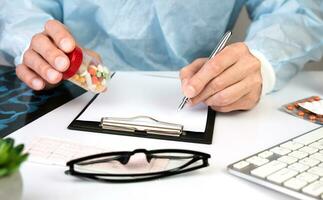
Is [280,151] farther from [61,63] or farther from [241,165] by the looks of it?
[61,63]

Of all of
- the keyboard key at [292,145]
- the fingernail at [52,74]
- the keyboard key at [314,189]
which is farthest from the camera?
the fingernail at [52,74]

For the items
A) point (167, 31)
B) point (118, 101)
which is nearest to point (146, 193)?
point (118, 101)

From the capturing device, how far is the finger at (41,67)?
61 cm

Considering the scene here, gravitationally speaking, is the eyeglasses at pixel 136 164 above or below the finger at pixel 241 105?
below

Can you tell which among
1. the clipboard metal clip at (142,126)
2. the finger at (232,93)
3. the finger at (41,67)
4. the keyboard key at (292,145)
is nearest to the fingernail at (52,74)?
the finger at (41,67)

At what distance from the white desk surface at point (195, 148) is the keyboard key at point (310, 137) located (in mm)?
26

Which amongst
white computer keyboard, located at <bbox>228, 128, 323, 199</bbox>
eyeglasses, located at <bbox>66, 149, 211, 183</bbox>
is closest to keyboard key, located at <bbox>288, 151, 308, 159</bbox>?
white computer keyboard, located at <bbox>228, 128, 323, 199</bbox>

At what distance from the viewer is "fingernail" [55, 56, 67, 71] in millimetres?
583

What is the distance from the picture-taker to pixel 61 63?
584 mm

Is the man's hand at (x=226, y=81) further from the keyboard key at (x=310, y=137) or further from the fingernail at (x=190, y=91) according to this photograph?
the keyboard key at (x=310, y=137)

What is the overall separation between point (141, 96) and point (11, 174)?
0.37 metres

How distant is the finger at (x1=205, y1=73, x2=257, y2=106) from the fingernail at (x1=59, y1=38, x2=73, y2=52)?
0.21 m

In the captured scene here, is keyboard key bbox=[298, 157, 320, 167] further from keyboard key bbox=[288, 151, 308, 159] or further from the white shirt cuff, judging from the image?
the white shirt cuff

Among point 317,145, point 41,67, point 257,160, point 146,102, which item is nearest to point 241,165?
point 257,160
